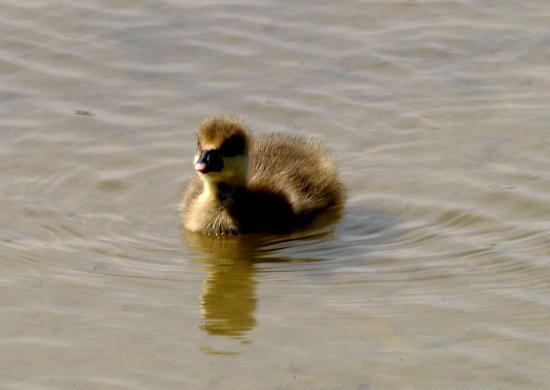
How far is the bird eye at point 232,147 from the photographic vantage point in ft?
23.9

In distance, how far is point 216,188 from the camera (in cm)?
748

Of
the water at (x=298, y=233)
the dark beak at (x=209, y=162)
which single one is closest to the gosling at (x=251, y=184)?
the dark beak at (x=209, y=162)

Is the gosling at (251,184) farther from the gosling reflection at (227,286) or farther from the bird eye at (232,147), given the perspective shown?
the gosling reflection at (227,286)

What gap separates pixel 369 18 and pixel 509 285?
4.09 m

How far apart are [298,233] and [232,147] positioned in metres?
0.55

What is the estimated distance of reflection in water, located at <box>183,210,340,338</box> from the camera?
594 centimetres

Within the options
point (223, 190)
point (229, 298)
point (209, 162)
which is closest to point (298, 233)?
point (223, 190)

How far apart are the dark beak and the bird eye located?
0.04 metres

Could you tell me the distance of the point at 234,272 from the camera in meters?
6.68

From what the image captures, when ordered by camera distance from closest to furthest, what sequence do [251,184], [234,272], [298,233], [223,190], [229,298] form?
[229,298] → [234,272] → [298,233] → [223,190] → [251,184]

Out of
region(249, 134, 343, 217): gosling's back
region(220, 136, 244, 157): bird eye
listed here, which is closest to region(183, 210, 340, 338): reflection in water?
region(249, 134, 343, 217): gosling's back

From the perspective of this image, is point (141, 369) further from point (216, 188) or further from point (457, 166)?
point (457, 166)

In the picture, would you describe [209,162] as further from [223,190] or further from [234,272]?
[234,272]

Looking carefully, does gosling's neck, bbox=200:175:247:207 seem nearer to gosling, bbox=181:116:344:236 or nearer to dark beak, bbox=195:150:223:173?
gosling, bbox=181:116:344:236
